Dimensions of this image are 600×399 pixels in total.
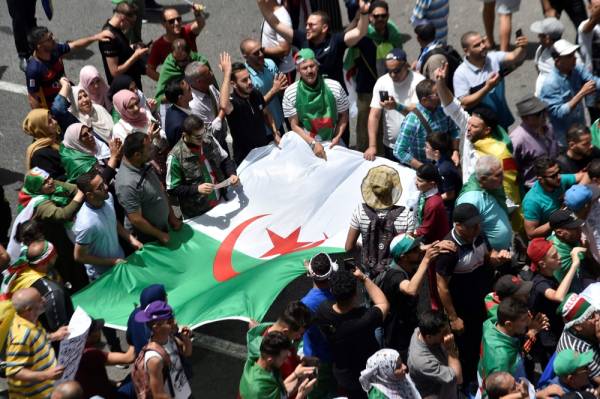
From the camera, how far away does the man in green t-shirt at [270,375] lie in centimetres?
696

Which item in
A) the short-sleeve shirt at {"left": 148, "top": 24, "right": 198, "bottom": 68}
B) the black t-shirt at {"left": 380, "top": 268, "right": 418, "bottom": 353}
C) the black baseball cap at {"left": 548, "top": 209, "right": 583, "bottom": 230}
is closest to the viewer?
the black t-shirt at {"left": 380, "top": 268, "right": 418, "bottom": 353}

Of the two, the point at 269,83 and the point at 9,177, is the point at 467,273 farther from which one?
the point at 9,177

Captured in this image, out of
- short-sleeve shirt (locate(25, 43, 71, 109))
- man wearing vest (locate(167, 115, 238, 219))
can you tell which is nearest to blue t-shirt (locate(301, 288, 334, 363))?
man wearing vest (locate(167, 115, 238, 219))

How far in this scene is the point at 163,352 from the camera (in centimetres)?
718

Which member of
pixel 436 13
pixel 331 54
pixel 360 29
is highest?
pixel 360 29

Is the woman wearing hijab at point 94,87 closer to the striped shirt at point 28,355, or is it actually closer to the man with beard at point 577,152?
the striped shirt at point 28,355

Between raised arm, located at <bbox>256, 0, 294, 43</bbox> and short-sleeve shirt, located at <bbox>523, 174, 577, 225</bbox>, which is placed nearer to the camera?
short-sleeve shirt, located at <bbox>523, 174, 577, 225</bbox>

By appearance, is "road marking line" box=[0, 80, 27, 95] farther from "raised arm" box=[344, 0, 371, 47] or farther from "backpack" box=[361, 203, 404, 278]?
"backpack" box=[361, 203, 404, 278]

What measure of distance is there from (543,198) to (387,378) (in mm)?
2600

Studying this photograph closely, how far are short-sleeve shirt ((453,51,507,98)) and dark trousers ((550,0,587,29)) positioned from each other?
2.59m

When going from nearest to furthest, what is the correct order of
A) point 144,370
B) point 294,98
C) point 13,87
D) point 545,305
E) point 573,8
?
point 144,370 → point 545,305 → point 294,98 → point 573,8 → point 13,87

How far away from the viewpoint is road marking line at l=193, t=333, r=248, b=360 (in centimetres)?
908

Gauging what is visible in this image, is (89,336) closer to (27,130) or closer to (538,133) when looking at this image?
(27,130)

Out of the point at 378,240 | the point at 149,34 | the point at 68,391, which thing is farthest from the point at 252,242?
the point at 149,34
